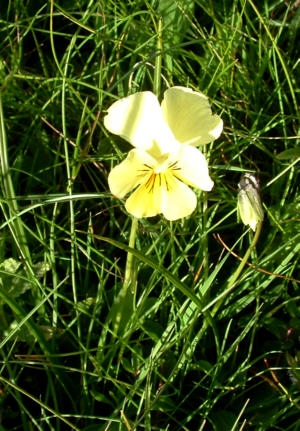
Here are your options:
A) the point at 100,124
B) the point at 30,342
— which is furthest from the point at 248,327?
the point at 100,124

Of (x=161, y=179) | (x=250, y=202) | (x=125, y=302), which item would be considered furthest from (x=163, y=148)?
(x=125, y=302)

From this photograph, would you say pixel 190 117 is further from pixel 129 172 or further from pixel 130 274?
pixel 130 274

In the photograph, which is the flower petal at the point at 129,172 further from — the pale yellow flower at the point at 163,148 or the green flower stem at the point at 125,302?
the green flower stem at the point at 125,302

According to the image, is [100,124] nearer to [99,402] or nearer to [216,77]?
[216,77]

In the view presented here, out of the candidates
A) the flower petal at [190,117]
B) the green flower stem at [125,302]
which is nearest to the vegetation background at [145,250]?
the green flower stem at [125,302]

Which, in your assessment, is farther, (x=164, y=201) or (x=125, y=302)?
(x=125, y=302)

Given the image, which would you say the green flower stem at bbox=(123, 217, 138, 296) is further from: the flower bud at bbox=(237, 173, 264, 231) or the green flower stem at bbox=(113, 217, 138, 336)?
the flower bud at bbox=(237, 173, 264, 231)

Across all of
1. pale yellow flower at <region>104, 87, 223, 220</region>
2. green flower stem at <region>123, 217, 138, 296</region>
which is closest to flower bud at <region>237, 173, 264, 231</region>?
pale yellow flower at <region>104, 87, 223, 220</region>
